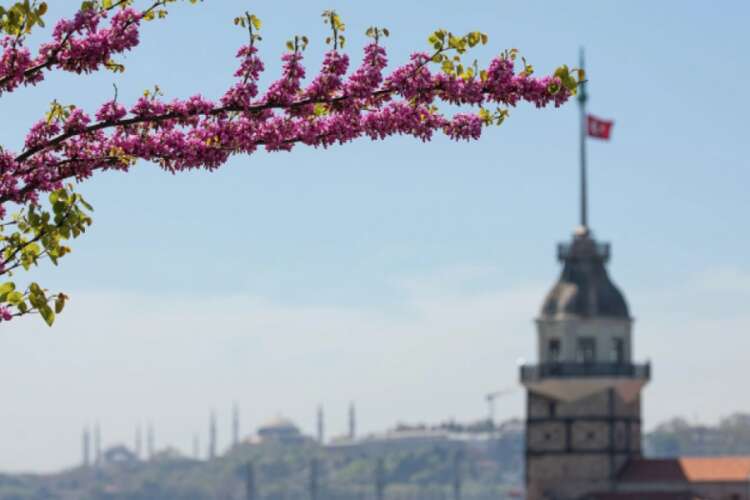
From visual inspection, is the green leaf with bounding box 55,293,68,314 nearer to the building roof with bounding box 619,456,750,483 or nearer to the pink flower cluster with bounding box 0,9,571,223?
the pink flower cluster with bounding box 0,9,571,223

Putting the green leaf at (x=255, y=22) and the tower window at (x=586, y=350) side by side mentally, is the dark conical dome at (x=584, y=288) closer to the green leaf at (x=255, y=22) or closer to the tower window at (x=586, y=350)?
Result: the tower window at (x=586, y=350)

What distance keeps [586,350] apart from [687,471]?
7608 mm

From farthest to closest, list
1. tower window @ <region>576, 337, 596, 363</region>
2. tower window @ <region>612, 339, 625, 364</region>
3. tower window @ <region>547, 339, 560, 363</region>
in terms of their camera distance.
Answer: tower window @ <region>612, 339, 625, 364</region> → tower window @ <region>547, 339, 560, 363</region> → tower window @ <region>576, 337, 596, 363</region>

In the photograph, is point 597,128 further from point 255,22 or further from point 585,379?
point 255,22

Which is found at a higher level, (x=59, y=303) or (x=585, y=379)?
(x=585, y=379)

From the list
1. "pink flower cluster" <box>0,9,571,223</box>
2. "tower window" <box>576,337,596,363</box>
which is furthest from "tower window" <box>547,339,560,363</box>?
"pink flower cluster" <box>0,9,571,223</box>

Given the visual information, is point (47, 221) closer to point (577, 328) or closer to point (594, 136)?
point (577, 328)

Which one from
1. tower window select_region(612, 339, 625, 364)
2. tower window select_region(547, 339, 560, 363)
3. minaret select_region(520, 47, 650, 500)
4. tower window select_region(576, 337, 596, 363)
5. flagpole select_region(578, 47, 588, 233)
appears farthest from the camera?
flagpole select_region(578, 47, 588, 233)

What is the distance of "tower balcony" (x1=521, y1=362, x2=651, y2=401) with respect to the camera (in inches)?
4338

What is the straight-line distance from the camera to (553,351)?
11188 centimetres

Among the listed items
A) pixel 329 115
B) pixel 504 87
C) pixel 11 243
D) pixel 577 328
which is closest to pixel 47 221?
pixel 11 243

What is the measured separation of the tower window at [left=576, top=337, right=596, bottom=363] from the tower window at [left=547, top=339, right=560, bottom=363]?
3.24 ft

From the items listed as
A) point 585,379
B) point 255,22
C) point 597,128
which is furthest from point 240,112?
point 597,128

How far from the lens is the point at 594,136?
123 metres
